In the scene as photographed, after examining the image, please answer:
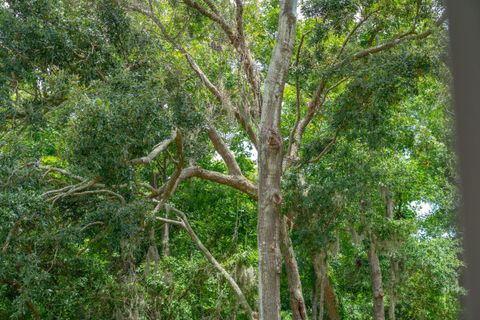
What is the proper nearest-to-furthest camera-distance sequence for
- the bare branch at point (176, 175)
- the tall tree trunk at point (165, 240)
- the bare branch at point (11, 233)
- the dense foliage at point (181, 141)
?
1. the bare branch at point (11, 233)
2. the dense foliage at point (181, 141)
3. the bare branch at point (176, 175)
4. the tall tree trunk at point (165, 240)


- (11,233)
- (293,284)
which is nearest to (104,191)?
(11,233)

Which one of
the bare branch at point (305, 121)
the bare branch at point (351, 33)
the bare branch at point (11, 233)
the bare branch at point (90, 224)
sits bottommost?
the bare branch at point (11, 233)

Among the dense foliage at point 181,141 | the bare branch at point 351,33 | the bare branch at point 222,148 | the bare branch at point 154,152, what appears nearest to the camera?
the dense foliage at point 181,141

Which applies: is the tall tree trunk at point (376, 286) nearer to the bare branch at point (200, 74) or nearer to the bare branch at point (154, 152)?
the bare branch at point (200, 74)

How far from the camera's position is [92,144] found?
724cm

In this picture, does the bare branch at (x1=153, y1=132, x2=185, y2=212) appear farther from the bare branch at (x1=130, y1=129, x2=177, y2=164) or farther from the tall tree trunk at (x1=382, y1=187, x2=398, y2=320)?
the tall tree trunk at (x1=382, y1=187, x2=398, y2=320)

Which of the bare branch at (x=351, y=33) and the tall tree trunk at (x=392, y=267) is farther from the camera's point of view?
the tall tree trunk at (x=392, y=267)

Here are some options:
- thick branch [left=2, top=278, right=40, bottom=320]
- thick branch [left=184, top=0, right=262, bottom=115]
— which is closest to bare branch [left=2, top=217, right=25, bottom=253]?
thick branch [left=2, top=278, right=40, bottom=320]

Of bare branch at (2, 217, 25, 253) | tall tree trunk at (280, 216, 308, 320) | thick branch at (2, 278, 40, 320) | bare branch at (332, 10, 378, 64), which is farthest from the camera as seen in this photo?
tall tree trunk at (280, 216, 308, 320)

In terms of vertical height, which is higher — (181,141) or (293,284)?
(181,141)

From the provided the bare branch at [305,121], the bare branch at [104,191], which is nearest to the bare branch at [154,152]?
the bare branch at [104,191]

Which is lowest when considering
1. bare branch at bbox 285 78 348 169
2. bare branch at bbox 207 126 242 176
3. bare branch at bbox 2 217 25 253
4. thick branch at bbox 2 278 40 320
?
thick branch at bbox 2 278 40 320

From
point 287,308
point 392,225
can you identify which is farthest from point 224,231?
point 392,225

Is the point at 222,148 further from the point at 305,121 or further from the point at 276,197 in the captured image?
the point at 276,197
